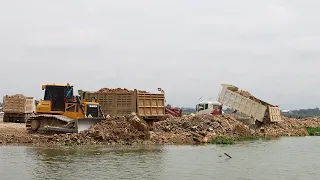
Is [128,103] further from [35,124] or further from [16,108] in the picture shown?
[16,108]

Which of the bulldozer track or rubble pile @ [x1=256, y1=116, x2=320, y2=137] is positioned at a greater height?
the bulldozer track

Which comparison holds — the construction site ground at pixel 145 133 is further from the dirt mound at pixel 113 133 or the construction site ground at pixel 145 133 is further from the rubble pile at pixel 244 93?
the rubble pile at pixel 244 93

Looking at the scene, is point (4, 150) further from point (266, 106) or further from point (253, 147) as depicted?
point (266, 106)

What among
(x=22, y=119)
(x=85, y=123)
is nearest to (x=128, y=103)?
(x=85, y=123)

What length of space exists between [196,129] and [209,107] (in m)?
11.5

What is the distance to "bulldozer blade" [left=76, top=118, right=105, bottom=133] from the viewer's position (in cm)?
2403

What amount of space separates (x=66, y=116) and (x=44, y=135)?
1.70 m

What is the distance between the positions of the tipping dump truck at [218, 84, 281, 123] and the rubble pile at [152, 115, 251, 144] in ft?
7.59

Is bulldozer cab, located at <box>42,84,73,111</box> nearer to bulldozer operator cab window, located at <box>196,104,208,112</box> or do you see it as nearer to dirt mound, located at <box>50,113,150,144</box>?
dirt mound, located at <box>50,113,150,144</box>

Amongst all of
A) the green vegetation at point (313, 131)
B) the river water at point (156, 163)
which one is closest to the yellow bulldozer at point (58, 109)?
the river water at point (156, 163)

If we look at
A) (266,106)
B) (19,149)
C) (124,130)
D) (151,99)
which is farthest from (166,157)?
(266,106)

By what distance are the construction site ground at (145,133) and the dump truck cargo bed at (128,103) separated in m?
1.13

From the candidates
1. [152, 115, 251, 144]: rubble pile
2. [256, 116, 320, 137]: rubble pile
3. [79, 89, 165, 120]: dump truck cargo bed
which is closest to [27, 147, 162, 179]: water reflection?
[152, 115, 251, 144]: rubble pile

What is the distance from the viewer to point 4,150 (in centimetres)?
2033
